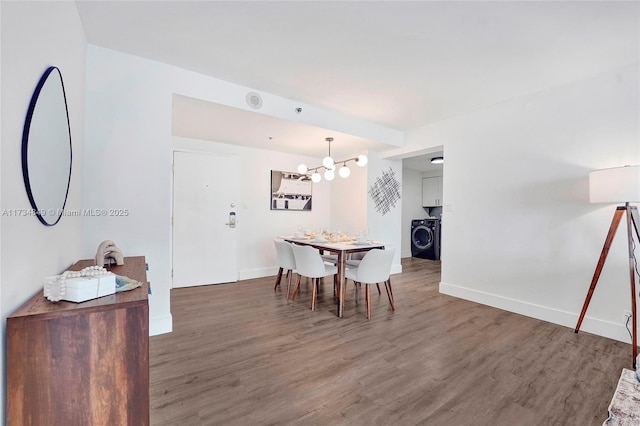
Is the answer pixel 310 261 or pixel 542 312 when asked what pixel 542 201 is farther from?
pixel 310 261

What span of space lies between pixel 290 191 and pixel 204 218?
1.62 m

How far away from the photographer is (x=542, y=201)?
9.93ft

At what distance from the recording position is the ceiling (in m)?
1.83

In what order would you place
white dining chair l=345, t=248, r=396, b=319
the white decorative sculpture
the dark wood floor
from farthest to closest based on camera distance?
1. white dining chair l=345, t=248, r=396, b=319
2. the white decorative sculpture
3. the dark wood floor

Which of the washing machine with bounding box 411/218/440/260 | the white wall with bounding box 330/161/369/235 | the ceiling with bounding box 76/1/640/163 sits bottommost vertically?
the washing machine with bounding box 411/218/440/260

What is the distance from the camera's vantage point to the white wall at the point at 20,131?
93cm

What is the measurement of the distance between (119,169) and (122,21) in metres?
1.11

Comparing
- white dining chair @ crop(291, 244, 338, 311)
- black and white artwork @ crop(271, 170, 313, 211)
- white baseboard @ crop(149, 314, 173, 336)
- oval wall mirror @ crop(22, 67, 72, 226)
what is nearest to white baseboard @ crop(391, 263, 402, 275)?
black and white artwork @ crop(271, 170, 313, 211)

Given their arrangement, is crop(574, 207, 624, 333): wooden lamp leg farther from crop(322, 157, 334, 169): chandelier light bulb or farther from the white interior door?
the white interior door

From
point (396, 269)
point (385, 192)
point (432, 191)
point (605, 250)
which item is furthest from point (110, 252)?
point (432, 191)

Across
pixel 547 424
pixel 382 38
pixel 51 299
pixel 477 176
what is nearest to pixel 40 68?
pixel 51 299

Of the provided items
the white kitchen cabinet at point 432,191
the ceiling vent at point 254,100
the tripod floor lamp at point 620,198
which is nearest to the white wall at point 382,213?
the white kitchen cabinet at point 432,191

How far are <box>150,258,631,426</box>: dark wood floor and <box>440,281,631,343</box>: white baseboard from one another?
4.3 inches

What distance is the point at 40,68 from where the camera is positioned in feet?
3.97
